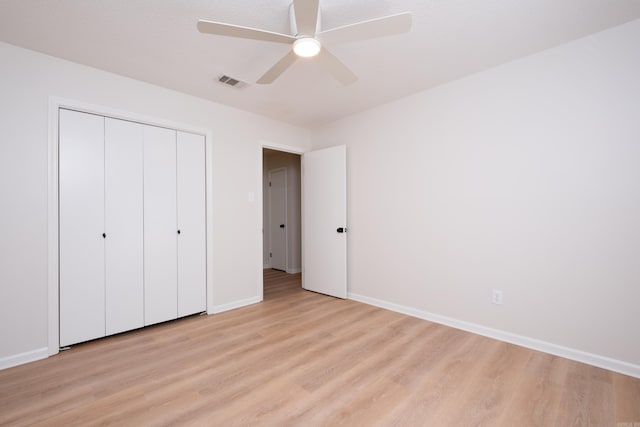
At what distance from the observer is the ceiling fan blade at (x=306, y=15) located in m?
1.46

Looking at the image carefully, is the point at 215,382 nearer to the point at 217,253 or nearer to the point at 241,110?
the point at 217,253

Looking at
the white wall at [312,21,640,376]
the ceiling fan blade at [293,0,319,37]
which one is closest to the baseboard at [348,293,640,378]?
the white wall at [312,21,640,376]

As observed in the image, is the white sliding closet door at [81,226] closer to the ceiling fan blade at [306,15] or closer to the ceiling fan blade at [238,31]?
the ceiling fan blade at [238,31]

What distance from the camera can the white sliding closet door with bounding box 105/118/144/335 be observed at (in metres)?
2.67

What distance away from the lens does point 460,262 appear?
9.37 feet

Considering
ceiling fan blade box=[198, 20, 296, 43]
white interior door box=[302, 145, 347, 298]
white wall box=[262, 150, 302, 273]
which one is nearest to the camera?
ceiling fan blade box=[198, 20, 296, 43]

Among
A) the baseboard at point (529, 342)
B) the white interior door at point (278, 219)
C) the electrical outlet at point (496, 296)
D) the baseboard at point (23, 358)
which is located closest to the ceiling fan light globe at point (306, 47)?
the electrical outlet at point (496, 296)

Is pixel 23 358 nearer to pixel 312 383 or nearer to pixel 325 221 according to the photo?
pixel 312 383

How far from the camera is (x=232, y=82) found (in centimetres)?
286

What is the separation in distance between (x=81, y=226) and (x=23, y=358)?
1.08 metres

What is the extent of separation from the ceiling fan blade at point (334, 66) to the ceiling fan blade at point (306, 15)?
173 millimetres

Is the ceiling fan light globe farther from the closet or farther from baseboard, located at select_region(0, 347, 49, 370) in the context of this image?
baseboard, located at select_region(0, 347, 49, 370)

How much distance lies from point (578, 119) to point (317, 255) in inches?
123

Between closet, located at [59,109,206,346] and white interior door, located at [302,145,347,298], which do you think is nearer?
closet, located at [59,109,206,346]
